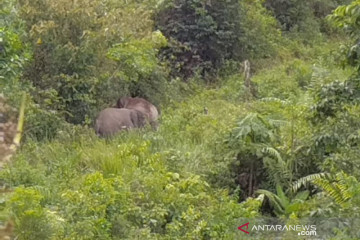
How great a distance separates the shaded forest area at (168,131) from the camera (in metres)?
5.20

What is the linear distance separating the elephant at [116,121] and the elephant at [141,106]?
0.16 m

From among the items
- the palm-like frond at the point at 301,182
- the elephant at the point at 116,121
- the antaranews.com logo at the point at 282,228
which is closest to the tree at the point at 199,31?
the elephant at the point at 116,121

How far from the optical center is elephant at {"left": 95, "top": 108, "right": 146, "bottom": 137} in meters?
9.55

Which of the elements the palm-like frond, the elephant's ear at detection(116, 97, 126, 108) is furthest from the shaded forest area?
the elephant's ear at detection(116, 97, 126, 108)

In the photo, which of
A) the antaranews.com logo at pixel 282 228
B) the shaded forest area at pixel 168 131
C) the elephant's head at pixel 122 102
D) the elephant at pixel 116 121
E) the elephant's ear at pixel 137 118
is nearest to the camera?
the antaranews.com logo at pixel 282 228

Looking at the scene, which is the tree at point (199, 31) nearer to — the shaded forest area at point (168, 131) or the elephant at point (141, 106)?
the shaded forest area at point (168, 131)

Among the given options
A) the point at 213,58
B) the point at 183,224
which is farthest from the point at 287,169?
the point at 213,58

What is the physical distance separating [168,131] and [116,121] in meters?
0.88

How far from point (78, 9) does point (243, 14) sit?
20.8 feet

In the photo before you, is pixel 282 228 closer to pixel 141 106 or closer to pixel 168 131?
pixel 168 131

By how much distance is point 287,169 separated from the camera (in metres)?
7.24

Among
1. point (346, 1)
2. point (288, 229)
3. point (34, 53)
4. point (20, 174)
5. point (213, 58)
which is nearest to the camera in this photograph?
point (288, 229)

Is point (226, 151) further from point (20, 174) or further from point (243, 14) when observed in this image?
point (243, 14)

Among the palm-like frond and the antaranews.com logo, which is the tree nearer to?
the palm-like frond
